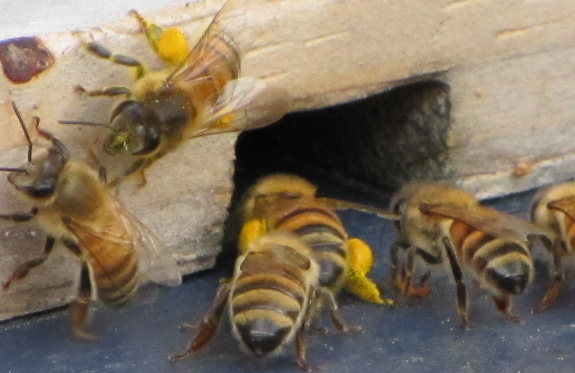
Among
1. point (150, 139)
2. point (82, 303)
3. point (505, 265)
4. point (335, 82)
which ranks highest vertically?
point (335, 82)

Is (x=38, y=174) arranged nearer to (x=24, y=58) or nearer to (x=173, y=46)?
(x=24, y=58)

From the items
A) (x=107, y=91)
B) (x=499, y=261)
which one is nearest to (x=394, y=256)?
(x=499, y=261)

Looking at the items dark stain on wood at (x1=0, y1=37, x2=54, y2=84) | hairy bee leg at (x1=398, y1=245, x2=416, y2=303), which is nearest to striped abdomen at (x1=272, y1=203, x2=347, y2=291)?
hairy bee leg at (x1=398, y1=245, x2=416, y2=303)

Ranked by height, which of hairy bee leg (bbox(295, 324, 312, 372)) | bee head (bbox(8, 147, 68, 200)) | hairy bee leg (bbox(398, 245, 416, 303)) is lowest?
hairy bee leg (bbox(295, 324, 312, 372))

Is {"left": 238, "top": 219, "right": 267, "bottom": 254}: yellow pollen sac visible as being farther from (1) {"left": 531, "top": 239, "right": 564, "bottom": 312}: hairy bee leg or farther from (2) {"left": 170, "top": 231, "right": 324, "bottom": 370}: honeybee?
(1) {"left": 531, "top": 239, "right": 564, "bottom": 312}: hairy bee leg

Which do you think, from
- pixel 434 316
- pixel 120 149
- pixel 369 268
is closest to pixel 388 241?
pixel 369 268

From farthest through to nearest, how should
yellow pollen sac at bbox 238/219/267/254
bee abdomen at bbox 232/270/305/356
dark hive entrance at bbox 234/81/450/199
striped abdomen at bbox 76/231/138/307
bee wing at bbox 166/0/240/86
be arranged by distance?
dark hive entrance at bbox 234/81/450/199, yellow pollen sac at bbox 238/219/267/254, bee wing at bbox 166/0/240/86, striped abdomen at bbox 76/231/138/307, bee abdomen at bbox 232/270/305/356

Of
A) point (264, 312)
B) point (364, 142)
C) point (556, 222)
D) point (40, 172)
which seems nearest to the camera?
point (264, 312)
